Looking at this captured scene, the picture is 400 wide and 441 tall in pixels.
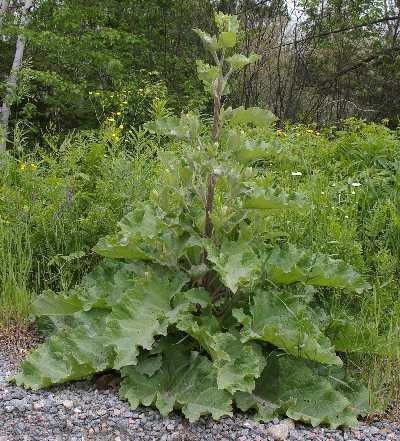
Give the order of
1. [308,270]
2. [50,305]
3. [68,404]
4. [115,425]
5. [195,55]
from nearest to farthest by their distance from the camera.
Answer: [115,425]
[68,404]
[308,270]
[50,305]
[195,55]

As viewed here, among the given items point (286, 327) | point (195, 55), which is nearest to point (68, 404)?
point (286, 327)

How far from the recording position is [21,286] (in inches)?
143

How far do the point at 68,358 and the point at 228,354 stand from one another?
0.72 metres

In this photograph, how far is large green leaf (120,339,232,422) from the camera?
8.60 ft

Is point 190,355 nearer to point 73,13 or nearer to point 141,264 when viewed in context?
point 141,264

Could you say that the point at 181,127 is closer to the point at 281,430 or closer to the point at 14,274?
the point at 281,430

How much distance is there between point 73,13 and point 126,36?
1.19 metres

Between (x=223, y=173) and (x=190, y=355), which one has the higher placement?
(x=223, y=173)

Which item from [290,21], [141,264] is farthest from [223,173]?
[290,21]

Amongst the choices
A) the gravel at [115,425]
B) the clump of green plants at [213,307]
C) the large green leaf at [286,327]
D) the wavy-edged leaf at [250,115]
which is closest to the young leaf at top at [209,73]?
the clump of green plants at [213,307]

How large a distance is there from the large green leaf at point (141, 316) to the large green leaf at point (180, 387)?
0.17 metres

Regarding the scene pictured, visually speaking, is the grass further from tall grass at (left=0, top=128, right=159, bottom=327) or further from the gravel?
the gravel

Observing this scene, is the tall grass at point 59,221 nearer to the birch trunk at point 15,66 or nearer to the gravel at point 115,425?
the gravel at point 115,425

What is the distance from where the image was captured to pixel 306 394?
2781 mm
